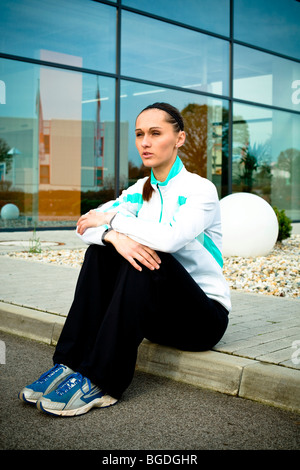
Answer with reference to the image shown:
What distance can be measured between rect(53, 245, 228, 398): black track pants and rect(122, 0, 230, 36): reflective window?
11811 mm

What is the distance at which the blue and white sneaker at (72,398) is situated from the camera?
8.73 ft

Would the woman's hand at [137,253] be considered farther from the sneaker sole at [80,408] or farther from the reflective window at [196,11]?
the reflective window at [196,11]

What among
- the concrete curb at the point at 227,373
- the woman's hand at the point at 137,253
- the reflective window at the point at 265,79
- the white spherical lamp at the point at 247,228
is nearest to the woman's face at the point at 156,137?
the woman's hand at the point at 137,253

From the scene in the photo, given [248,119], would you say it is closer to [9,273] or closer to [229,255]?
[229,255]

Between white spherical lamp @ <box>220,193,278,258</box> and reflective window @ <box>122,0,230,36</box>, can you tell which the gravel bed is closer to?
white spherical lamp @ <box>220,193,278,258</box>

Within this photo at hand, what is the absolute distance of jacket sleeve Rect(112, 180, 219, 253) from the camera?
9.25 ft

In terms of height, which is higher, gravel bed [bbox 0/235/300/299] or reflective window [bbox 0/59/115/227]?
reflective window [bbox 0/59/115/227]

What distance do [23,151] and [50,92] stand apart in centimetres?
148

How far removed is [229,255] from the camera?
8211 millimetres

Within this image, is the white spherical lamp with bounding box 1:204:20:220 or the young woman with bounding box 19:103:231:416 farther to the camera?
the white spherical lamp with bounding box 1:204:20:220

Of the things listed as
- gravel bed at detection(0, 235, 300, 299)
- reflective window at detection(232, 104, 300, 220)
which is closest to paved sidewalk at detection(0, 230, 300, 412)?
gravel bed at detection(0, 235, 300, 299)

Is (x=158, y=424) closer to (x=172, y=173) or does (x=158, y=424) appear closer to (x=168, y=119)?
(x=172, y=173)
